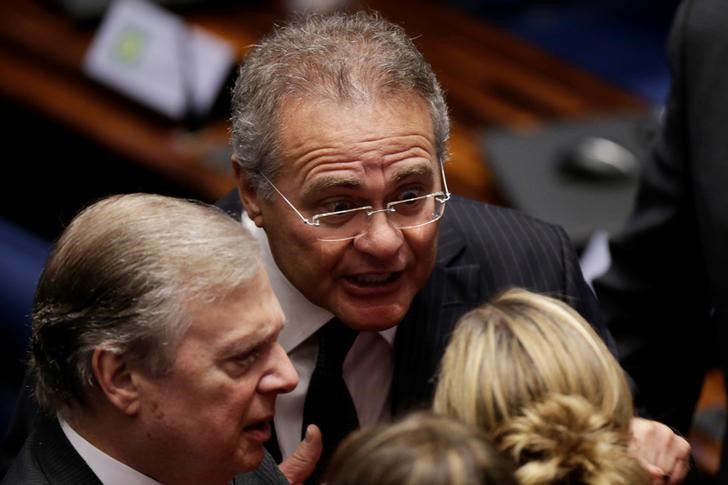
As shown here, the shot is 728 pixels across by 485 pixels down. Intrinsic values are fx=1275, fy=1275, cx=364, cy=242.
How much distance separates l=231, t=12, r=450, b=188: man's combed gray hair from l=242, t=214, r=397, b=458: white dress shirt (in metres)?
0.17

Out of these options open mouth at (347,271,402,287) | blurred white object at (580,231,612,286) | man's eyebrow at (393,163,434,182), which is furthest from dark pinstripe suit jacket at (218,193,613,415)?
blurred white object at (580,231,612,286)

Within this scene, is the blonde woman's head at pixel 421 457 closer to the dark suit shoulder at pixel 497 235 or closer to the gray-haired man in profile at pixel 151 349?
the gray-haired man in profile at pixel 151 349

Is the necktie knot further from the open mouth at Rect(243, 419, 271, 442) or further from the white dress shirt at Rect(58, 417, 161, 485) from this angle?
the white dress shirt at Rect(58, 417, 161, 485)

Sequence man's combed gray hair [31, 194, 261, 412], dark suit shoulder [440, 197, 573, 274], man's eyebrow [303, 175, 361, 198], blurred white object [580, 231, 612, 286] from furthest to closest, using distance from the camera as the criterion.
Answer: blurred white object [580, 231, 612, 286]
dark suit shoulder [440, 197, 573, 274]
man's eyebrow [303, 175, 361, 198]
man's combed gray hair [31, 194, 261, 412]

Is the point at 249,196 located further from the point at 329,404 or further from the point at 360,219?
the point at 329,404

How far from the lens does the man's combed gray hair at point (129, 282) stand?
1.38 metres

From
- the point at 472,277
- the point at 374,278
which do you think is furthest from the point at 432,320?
the point at 374,278

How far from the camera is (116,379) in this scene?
1403 millimetres

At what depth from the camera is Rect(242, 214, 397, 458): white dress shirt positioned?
1.79m

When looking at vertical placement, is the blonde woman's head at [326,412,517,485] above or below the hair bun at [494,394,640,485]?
above

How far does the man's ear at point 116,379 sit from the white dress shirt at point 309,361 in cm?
41

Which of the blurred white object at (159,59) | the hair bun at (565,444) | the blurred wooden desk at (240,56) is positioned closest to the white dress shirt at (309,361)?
the hair bun at (565,444)

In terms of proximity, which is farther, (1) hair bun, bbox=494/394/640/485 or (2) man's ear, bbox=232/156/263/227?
(2) man's ear, bbox=232/156/263/227

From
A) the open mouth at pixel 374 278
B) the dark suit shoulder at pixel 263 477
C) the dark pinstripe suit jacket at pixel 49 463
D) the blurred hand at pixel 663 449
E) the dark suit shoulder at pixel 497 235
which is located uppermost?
the open mouth at pixel 374 278
